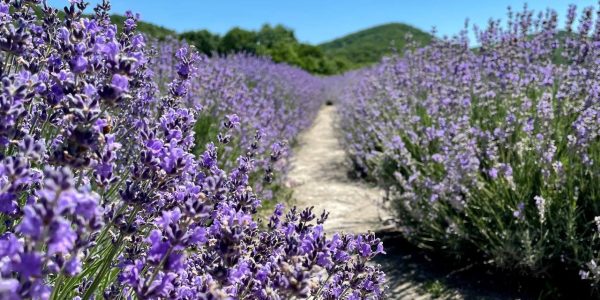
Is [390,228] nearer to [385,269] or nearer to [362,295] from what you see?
[385,269]

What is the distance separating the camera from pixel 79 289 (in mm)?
1558

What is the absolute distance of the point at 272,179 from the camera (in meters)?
4.04

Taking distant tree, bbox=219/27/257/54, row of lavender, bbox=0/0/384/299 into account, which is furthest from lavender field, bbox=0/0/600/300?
distant tree, bbox=219/27/257/54

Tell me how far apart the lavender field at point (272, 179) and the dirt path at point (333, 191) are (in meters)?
0.04

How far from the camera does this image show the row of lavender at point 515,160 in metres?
3.12

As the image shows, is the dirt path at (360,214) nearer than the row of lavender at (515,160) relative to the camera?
No

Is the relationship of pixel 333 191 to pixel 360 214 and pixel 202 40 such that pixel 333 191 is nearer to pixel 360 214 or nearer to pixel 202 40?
pixel 360 214

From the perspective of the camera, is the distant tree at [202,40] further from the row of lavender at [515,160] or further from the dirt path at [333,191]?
the row of lavender at [515,160]

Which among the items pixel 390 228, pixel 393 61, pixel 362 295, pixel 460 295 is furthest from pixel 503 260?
pixel 393 61

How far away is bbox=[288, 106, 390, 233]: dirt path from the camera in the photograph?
16.1 feet

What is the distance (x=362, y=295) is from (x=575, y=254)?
177cm

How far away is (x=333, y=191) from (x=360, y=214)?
111 centimetres

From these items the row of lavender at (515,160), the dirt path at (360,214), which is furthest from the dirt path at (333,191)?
the row of lavender at (515,160)

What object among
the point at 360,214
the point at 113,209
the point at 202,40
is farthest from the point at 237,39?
the point at 113,209
